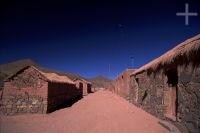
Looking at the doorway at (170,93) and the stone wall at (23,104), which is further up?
the doorway at (170,93)

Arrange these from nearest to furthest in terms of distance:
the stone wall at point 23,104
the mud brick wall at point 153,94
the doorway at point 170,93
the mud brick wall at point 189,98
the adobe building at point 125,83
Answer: the mud brick wall at point 189,98 → the doorway at point 170,93 → the mud brick wall at point 153,94 → the stone wall at point 23,104 → the adobe building at point 125,83

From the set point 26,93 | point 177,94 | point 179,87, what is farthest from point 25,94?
point 179,87

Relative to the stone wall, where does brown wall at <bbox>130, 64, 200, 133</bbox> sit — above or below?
above

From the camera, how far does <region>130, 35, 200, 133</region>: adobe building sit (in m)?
5.98

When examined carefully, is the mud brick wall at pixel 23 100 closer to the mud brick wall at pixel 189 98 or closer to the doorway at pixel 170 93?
the doorway at pixel 170 93

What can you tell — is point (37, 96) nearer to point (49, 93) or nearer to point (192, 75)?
point (49, 93)

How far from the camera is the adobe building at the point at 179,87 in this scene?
5.98 meters

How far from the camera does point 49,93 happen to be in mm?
13617

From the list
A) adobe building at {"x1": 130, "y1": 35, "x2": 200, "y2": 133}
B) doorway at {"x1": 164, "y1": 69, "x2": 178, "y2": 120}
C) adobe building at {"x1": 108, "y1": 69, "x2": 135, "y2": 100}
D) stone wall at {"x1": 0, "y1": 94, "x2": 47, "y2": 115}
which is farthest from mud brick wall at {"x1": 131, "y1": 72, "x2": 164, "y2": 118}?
adobe building at {"x1": 108, "y1": 69, "x2": 135, "y2": 100}

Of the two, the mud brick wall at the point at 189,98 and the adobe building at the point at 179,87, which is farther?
the adobe building at the point at 179,87

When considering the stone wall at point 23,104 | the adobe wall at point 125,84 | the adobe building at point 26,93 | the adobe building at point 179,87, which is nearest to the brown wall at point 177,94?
the adobe building at point 179,87

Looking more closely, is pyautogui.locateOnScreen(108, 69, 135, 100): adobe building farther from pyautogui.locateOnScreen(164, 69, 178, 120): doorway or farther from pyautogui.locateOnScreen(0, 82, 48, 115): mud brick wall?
pyautogui.locateOnScreen(164, 69, 178, 120): doorway

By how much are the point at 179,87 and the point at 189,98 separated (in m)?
0.77

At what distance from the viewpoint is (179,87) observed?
7.08 metres
